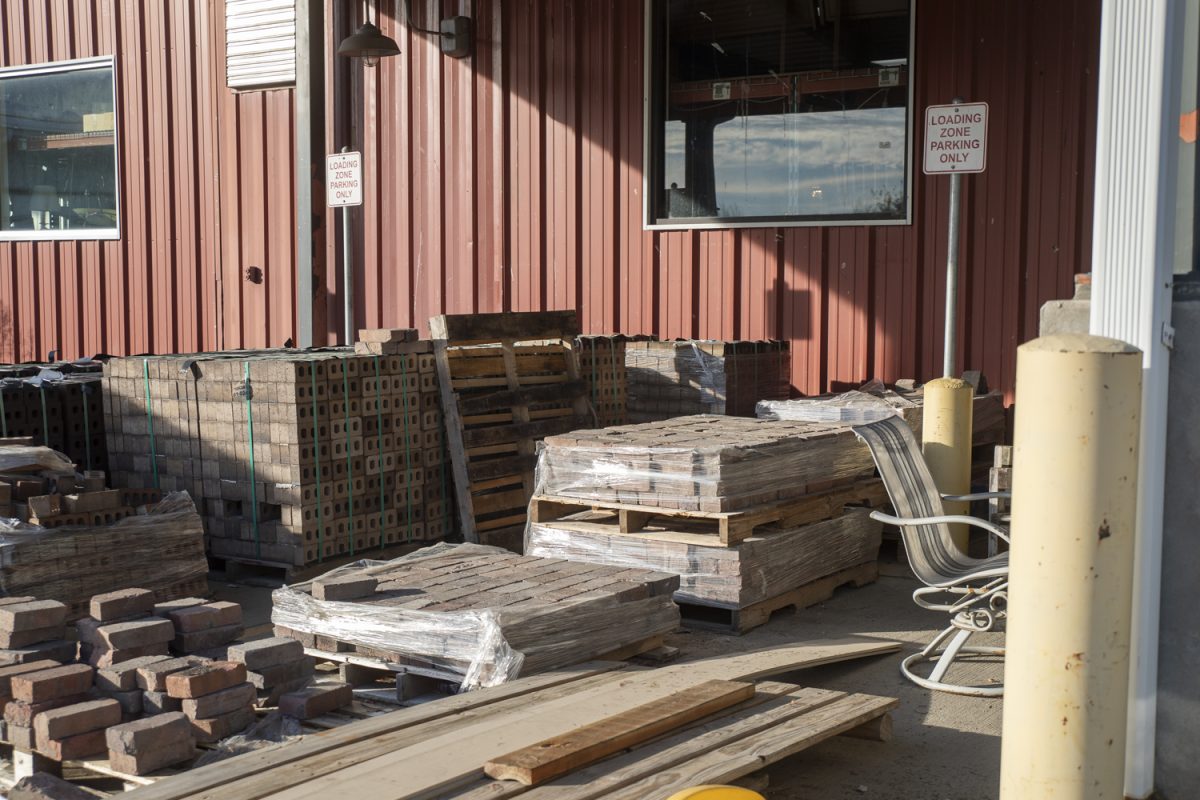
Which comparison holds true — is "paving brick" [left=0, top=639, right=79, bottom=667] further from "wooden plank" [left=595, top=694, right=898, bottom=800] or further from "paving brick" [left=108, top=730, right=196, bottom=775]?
"wooden plank" [left=595, top=694, right=898, bottom=800]

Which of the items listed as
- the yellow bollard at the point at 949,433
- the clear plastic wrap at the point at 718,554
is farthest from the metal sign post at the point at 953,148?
the clear plastic wrap at the point at 718,554

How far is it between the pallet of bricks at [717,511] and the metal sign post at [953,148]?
4.20 feet

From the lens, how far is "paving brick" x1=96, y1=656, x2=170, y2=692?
16.4 ft

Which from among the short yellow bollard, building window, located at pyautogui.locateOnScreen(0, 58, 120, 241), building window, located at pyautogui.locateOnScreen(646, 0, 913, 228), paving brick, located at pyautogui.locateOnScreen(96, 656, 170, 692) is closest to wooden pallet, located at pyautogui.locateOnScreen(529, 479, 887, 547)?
paving brick, located at pyautogui.locateOnScreen(96, 656, 170, 692)

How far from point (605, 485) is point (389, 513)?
6.24 ft

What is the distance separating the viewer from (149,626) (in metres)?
5.33

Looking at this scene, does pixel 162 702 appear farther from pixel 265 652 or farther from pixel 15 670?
pixel 15 670

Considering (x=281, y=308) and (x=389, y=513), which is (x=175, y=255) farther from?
(x=389, y=513)

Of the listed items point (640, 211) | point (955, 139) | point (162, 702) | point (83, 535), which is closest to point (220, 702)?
point (162, 702)

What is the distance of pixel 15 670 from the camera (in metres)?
5.02

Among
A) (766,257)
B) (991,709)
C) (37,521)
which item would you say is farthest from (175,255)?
(991,709)

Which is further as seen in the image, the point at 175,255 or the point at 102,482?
the point at 175,255

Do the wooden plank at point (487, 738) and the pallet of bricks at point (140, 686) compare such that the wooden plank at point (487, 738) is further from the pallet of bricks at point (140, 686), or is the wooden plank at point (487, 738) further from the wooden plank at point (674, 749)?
the pallet of bricks at point (140, 686)

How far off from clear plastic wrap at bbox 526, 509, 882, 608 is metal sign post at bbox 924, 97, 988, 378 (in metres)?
1.57
